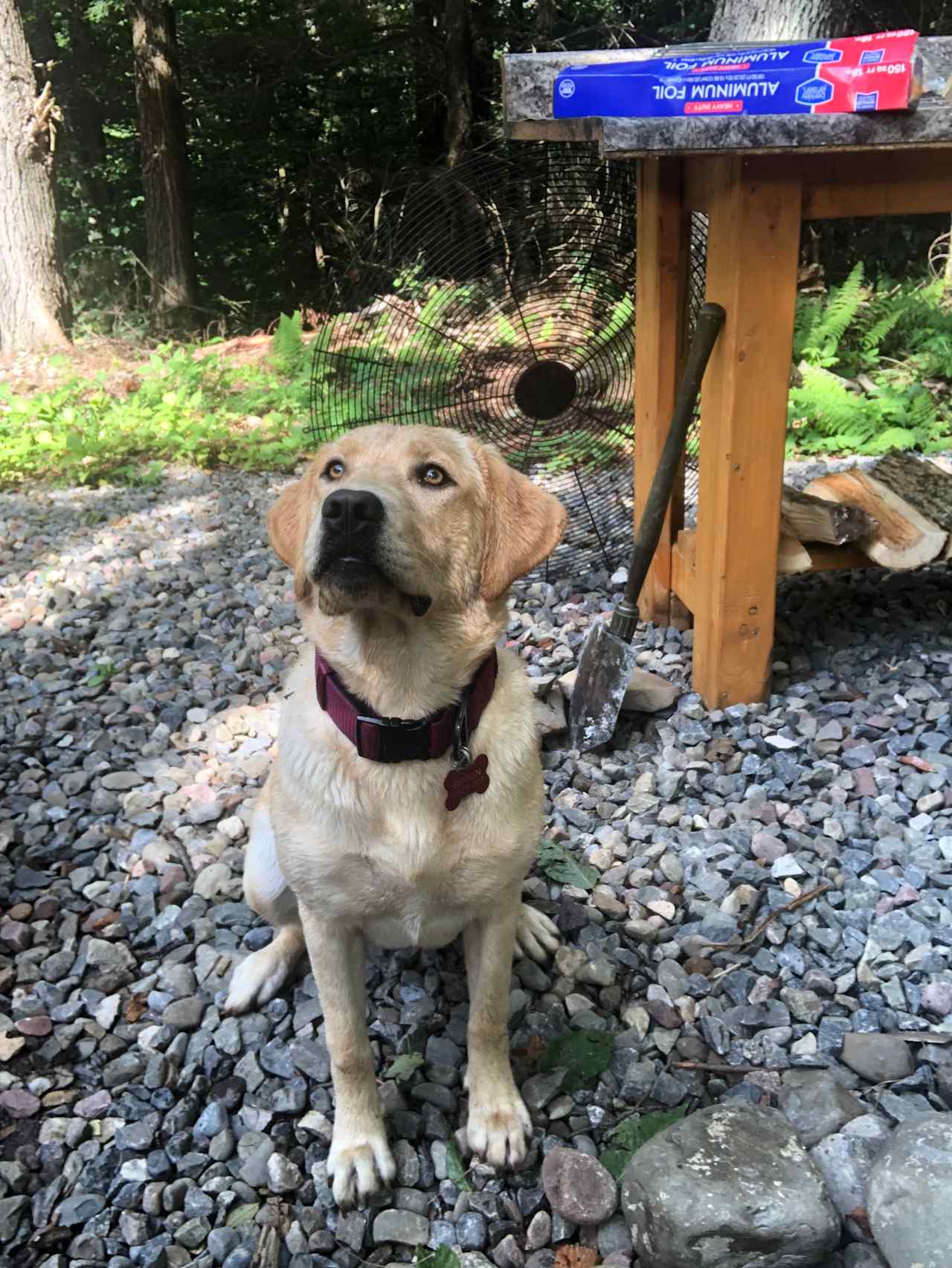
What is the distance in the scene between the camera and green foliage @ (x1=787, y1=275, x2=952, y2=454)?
20.8 feet

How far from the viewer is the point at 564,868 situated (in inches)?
115

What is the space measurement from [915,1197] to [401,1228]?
0.96 metres

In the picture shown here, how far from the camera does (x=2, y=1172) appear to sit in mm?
2047

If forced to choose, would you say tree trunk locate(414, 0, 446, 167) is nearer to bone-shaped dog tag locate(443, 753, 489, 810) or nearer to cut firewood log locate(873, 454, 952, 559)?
cut firewood log locate(873, 454, 952, 559)

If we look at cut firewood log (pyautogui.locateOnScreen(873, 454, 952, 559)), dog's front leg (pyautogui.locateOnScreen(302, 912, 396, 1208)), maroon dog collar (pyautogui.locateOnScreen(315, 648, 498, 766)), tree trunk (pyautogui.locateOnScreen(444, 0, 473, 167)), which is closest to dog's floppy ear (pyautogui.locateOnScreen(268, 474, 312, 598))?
maroon dog collar (pyautogui.locateOnScreen(315, 648, 498, 766))

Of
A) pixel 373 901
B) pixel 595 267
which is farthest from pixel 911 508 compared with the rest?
pixel 373 901

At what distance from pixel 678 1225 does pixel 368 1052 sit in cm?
71

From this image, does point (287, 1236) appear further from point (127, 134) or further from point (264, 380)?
point (127, 134)

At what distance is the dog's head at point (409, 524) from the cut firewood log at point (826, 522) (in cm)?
183

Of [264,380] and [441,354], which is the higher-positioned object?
[441,354]

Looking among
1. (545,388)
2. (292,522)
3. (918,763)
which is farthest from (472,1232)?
(545,388)

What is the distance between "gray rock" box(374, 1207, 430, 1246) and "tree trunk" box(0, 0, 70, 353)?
8608 mm

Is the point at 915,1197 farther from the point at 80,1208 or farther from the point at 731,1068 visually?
the point at 80,1208

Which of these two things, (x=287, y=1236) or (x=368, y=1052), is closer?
(x=287, y=1236)
